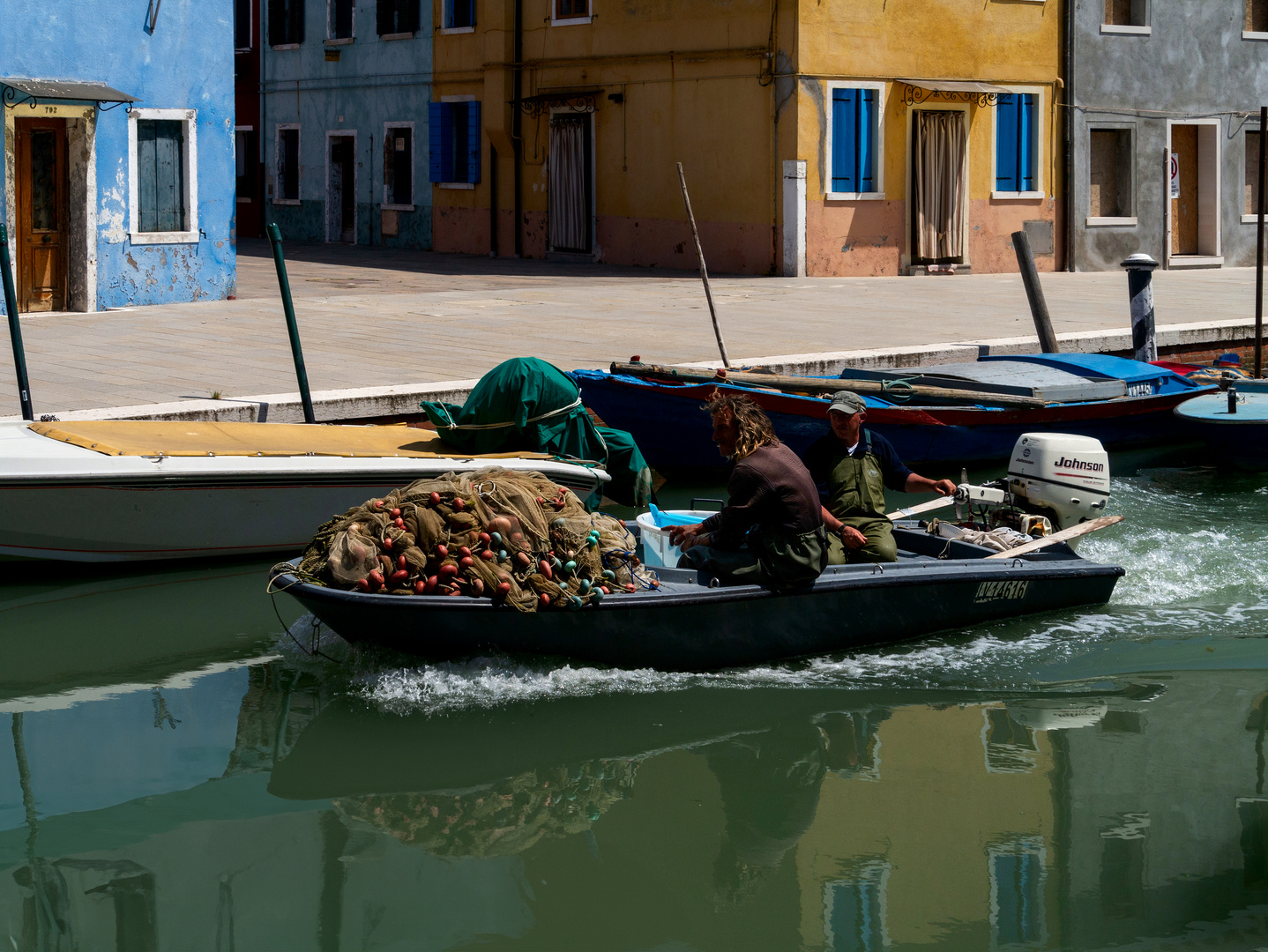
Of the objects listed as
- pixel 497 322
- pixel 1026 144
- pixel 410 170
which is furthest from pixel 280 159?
pixel 497 322

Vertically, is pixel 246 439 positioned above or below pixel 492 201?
below

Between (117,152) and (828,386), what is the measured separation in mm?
8885

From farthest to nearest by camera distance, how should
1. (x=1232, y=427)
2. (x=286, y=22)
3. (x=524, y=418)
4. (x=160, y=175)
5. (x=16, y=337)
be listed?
(x=286, y=22) < (x=160, y=175) < (x=1232, y=427) < (x=16, y=337) < (x=524, y=418)

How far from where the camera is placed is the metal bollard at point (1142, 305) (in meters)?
14.5

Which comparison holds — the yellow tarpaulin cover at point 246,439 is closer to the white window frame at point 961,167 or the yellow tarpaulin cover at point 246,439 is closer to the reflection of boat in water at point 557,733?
the reflection of boat in water at point 557,733

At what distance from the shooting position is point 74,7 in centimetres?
1612

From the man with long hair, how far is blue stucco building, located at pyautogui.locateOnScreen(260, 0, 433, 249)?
21970mm

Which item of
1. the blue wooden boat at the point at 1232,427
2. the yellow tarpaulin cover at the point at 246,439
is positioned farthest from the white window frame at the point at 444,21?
the yellow tarpaulin cover at the point at 246,439

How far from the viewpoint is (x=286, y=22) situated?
3003 cm

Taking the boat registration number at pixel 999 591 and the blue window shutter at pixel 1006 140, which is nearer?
the boat registration number at pixel 999 591

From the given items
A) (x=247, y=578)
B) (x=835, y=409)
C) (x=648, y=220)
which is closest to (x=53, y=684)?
(x=247, y=578)

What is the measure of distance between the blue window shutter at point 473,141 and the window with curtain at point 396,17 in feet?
7.22

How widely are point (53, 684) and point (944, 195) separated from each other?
18135 millimetres

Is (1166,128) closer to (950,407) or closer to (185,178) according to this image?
(185,178)
